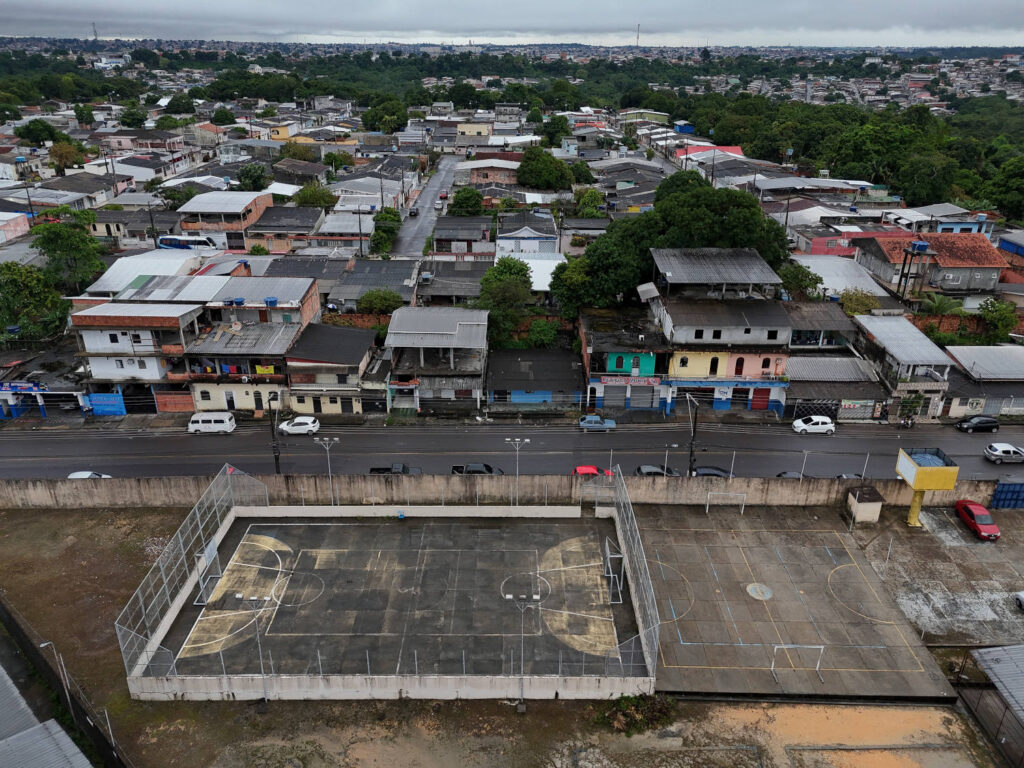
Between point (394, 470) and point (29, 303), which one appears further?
point (29, 303)

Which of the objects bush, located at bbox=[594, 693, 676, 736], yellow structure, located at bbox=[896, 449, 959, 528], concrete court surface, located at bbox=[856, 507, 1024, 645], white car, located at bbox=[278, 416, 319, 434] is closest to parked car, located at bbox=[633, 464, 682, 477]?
concrete court surface, located at bbox=[856, 507, 1024, 645]

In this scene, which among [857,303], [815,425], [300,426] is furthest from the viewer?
[857,303]

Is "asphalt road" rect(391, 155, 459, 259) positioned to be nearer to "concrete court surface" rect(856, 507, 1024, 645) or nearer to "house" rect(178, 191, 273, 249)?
"house" rect(178, 191, 273, 249)

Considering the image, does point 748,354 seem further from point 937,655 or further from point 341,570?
point 341,570

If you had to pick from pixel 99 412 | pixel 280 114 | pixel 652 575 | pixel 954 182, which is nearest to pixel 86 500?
pixel 99 412

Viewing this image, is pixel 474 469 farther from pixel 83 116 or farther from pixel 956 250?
pixel 83 116

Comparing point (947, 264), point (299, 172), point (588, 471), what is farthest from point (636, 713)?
point (299, 172)
